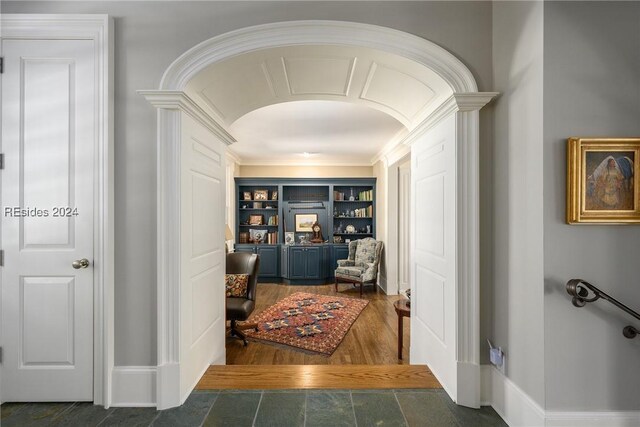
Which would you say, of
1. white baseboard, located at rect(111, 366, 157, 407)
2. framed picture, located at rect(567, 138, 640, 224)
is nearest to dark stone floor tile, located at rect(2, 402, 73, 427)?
white baseboard, located at rect(111, 366, 157, 407)

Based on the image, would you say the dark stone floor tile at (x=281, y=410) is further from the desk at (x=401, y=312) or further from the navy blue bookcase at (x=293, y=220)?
the navy blue bookcase at (x=293, y=220)

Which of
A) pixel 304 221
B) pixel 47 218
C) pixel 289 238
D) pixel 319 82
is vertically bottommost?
pixel 289 238

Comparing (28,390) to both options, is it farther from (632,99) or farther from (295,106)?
(632,99)

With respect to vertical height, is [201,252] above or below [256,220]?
below

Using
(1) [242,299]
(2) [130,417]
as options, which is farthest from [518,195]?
(1) [242,299]

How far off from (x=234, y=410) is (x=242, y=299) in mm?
1753

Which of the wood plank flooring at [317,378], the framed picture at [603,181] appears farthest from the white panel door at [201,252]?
the framed picture at [603,181]

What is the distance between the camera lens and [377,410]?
177cm

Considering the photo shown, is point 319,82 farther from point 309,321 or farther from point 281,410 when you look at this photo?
point 309,321

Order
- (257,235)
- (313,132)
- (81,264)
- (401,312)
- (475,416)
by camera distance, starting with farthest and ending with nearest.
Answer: (257,235)
(313,132)
(401,312)
(81,264)
(475,416)

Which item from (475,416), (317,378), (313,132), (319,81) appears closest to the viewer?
(475,416)

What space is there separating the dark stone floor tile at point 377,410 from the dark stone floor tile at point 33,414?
5.63 feet

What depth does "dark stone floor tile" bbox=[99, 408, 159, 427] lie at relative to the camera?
169cm

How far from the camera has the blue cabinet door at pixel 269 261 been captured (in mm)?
6820
